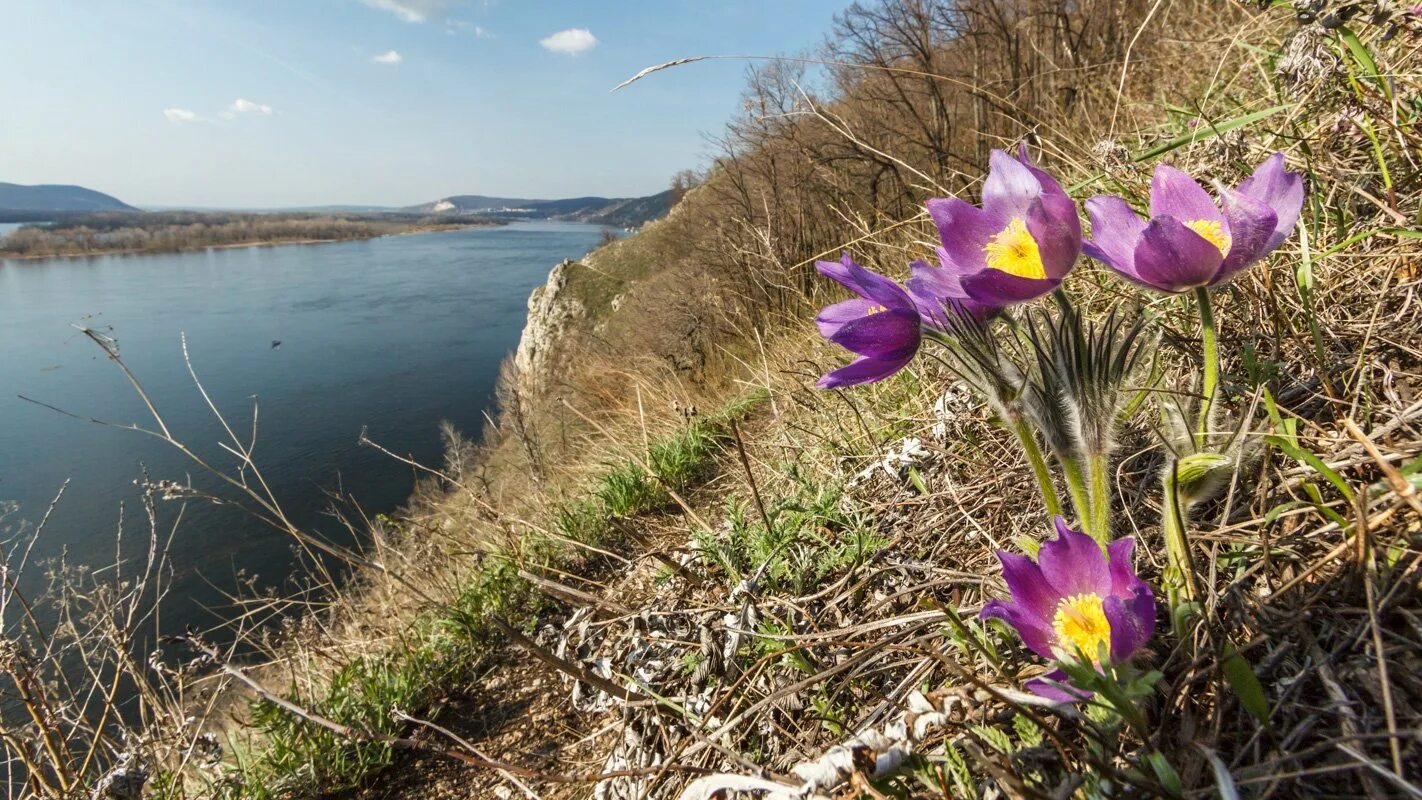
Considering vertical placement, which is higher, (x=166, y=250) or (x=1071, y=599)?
(x=166, y=250)

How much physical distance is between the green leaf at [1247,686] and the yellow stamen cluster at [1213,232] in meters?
0.43

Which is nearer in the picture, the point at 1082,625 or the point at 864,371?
the point at 1082,625

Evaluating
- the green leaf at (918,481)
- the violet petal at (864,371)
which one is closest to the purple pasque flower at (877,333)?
the violet petal at (864,371)

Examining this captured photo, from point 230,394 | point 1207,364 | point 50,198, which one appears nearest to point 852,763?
point 1207,364

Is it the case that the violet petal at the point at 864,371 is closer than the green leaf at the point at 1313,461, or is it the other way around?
the green leaf at the point at 1313,461

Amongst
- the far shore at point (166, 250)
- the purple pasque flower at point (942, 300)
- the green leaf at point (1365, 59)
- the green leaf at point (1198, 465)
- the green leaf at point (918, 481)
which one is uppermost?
the far shore at point (166, 250)

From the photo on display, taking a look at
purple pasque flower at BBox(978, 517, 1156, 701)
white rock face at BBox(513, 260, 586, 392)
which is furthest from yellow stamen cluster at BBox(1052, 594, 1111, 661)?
white rock face at BBox(513, 260, 586, 392)

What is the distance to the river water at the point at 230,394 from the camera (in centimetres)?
1648

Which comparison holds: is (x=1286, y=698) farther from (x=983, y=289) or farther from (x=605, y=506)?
(x=605, y=506)

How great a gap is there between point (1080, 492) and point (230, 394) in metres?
28.0

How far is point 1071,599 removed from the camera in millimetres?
762

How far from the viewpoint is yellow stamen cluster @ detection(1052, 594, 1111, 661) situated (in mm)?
723

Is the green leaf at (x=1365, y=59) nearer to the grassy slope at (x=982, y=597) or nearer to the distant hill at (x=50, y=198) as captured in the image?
the grassy slope at (x=982, y=597)

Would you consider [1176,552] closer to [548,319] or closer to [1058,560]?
[1058,560]
